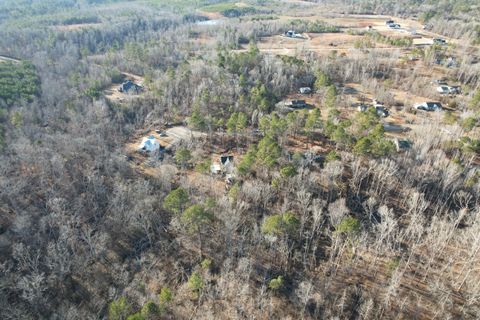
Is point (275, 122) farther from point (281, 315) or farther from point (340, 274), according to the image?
point (281, 315)

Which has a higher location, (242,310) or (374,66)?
(374,66)

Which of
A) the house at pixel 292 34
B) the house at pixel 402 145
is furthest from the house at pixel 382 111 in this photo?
the house at pixel 292 34

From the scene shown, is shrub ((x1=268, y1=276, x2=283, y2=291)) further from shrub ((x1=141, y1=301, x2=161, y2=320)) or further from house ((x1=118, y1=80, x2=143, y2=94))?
house ((x1=118, y1=80, x2=143, y2=94))

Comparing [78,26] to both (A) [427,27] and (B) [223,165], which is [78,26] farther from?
(A) [427,27]

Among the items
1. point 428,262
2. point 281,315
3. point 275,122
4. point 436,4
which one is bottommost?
point 281,315

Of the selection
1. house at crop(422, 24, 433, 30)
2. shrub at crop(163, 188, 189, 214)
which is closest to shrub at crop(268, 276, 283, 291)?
shrub at crop(163, 188, 189, 214)

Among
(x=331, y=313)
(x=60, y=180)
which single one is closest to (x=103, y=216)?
(x=60, y=180)

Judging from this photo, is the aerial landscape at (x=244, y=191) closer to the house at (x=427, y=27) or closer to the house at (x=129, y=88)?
the house at (x=129, y=88)
